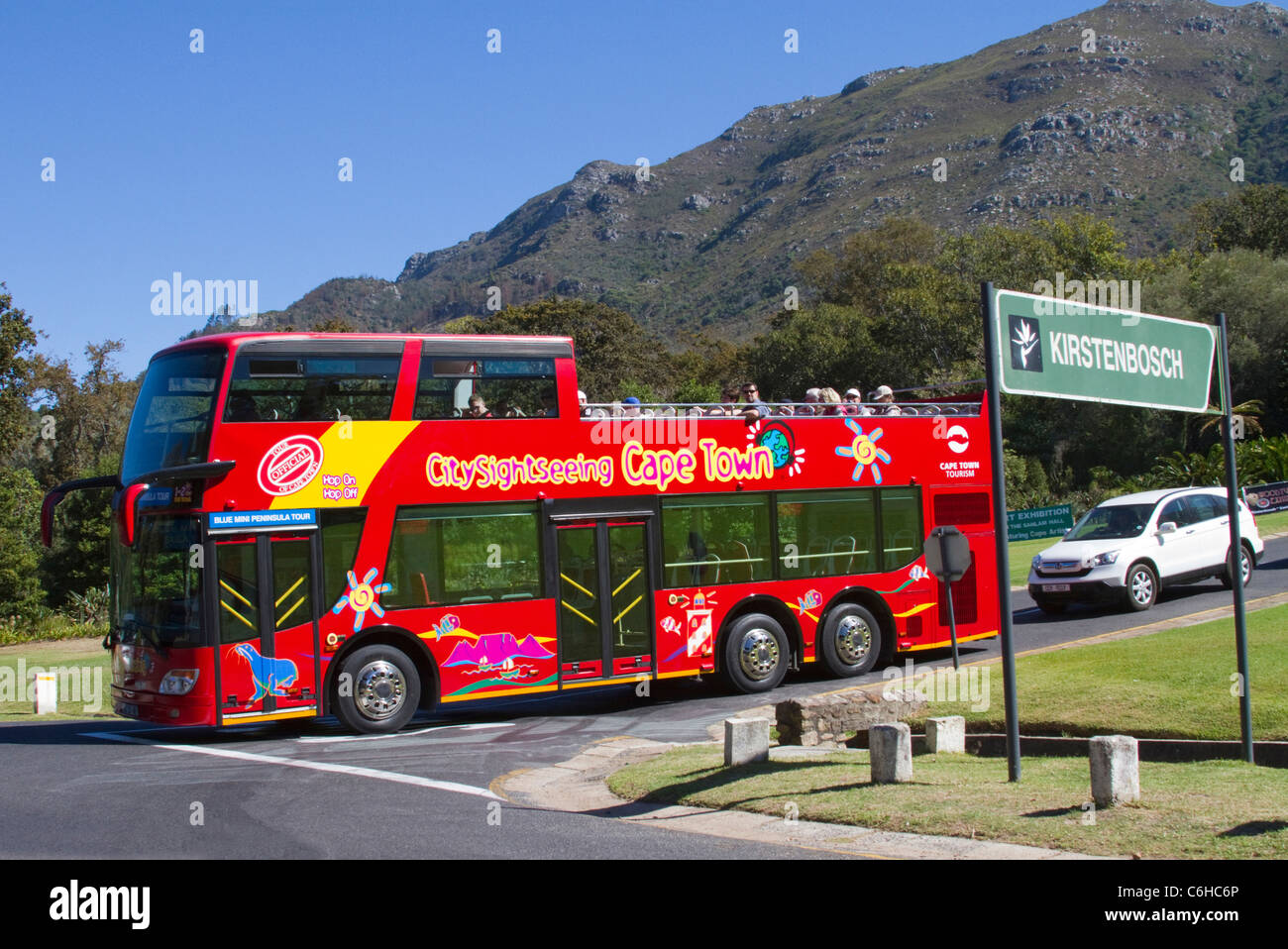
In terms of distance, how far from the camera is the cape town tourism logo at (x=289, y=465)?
12.7 metres

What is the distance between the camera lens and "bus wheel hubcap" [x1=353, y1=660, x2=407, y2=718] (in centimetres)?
1312

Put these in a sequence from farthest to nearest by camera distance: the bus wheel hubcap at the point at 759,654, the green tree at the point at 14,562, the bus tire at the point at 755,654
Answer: the green tree at the point at 14,562 → the bus wheel hubcap at the point at 759,654 → the bus tire at the point at 755,654

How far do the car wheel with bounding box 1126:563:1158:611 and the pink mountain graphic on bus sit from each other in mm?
10052

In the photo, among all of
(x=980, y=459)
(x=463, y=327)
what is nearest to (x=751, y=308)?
(x=463, y=327)

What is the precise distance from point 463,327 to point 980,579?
200 ft

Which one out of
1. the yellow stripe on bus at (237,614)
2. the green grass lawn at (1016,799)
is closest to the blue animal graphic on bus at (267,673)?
the yellow stripe on bus at (237,614)

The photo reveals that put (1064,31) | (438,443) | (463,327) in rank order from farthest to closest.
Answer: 1. (1064,31)
2. (463,327)
3. (438,443)

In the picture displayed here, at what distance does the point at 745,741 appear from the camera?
406 inches

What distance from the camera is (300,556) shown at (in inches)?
505

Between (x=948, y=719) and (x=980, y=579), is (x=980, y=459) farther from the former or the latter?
(x=948, y=719)

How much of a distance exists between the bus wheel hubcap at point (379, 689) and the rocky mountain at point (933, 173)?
8575cm
